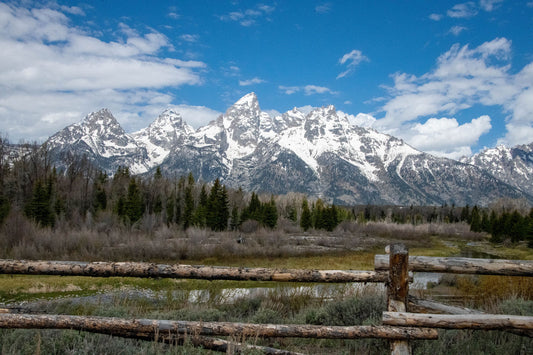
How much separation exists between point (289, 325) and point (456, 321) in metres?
2.03

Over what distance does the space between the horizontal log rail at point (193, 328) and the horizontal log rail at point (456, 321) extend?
97mm

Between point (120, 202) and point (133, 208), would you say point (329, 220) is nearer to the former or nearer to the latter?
point (133, 208)

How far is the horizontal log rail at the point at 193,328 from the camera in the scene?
4102 mm

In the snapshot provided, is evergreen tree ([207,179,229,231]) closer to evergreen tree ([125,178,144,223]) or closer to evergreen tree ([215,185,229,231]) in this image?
evergreen tree ([215,185,229,231])

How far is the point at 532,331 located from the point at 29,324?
248 inches

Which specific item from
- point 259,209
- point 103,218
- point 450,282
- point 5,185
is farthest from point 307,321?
point 259,209

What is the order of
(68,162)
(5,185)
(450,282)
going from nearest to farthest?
(450,282) → (5,185) → (68,162)

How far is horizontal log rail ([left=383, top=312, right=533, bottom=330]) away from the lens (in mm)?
4129

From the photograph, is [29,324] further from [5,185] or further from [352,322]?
[5,185]

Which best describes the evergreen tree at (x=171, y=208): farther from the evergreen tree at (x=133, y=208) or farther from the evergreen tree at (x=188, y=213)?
the evergreen tree at (x=133, y=208)

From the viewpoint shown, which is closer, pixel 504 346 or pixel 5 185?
pixel 504 346

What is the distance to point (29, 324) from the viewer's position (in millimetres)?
4086

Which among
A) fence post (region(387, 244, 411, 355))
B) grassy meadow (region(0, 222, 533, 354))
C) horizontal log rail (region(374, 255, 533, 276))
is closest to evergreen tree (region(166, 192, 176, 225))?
grassy meadow (region(0, 222, 533, 354))

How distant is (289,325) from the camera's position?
169 inches
